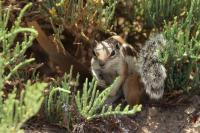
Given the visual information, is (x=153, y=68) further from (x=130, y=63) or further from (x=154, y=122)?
(x=154, y=122)

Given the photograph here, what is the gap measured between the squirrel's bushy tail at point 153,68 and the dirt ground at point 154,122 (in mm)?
173

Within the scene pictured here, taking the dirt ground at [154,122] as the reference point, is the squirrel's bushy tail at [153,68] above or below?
above

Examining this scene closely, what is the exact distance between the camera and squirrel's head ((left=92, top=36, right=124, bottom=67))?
3.33 metres

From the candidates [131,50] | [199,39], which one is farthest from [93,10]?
[199,39]

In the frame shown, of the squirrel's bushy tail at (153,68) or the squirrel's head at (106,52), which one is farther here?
the squirrel's bushy tail at (153,68)

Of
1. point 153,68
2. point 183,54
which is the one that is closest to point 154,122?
point 153,68

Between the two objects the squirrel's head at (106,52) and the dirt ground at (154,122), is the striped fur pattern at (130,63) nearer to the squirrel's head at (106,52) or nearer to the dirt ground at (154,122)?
the squirrel's head at (106,52)

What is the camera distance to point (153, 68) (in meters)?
3.46

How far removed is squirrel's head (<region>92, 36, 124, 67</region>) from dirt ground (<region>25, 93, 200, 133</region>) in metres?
0.40

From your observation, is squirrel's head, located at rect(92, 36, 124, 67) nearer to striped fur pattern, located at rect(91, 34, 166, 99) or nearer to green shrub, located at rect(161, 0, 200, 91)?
striped fur pattern, located at rect(91, 34, 166, 99)

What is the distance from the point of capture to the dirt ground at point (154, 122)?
11.1 ft

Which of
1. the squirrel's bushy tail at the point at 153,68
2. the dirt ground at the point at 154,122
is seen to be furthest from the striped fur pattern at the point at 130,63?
the dirt ground at the point at 154,122

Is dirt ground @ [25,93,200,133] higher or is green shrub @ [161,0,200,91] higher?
green shrub @ [161,0,200,91]

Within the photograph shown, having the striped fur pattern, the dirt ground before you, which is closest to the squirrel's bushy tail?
the striped fur pattern
